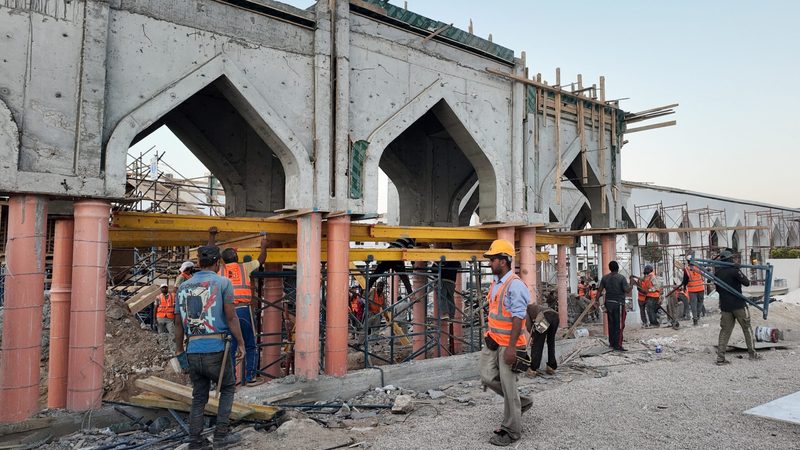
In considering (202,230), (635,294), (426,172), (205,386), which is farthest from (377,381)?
(635,294)

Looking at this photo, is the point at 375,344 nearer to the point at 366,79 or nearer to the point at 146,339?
the point at 146,339

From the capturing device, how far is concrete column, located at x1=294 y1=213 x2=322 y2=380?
7.75 metres

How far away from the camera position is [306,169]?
25.8ft

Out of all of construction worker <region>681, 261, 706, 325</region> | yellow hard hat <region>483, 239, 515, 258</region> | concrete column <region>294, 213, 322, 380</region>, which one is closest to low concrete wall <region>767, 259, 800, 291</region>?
construction worker <region>681, 261, 706, 325</region>

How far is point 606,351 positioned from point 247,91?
8666mm

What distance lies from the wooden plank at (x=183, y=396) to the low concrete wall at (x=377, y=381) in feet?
2.24

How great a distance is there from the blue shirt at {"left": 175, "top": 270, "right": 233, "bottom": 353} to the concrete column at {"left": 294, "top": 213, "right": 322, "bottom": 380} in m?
2.91

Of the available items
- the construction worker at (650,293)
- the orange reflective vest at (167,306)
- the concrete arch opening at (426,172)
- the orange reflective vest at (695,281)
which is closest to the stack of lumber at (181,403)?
the concrete arch opening at (426,172)

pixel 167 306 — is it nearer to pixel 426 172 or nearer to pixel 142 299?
pixel 142 299

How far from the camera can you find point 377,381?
26.5 feet

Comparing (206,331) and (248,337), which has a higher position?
(206,331)

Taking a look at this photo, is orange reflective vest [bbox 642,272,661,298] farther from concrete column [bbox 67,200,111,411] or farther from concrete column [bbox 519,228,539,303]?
concrete column [bbox 67,200,111,411]

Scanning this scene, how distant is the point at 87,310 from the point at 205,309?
214cm

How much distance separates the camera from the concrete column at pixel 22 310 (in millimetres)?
5602
